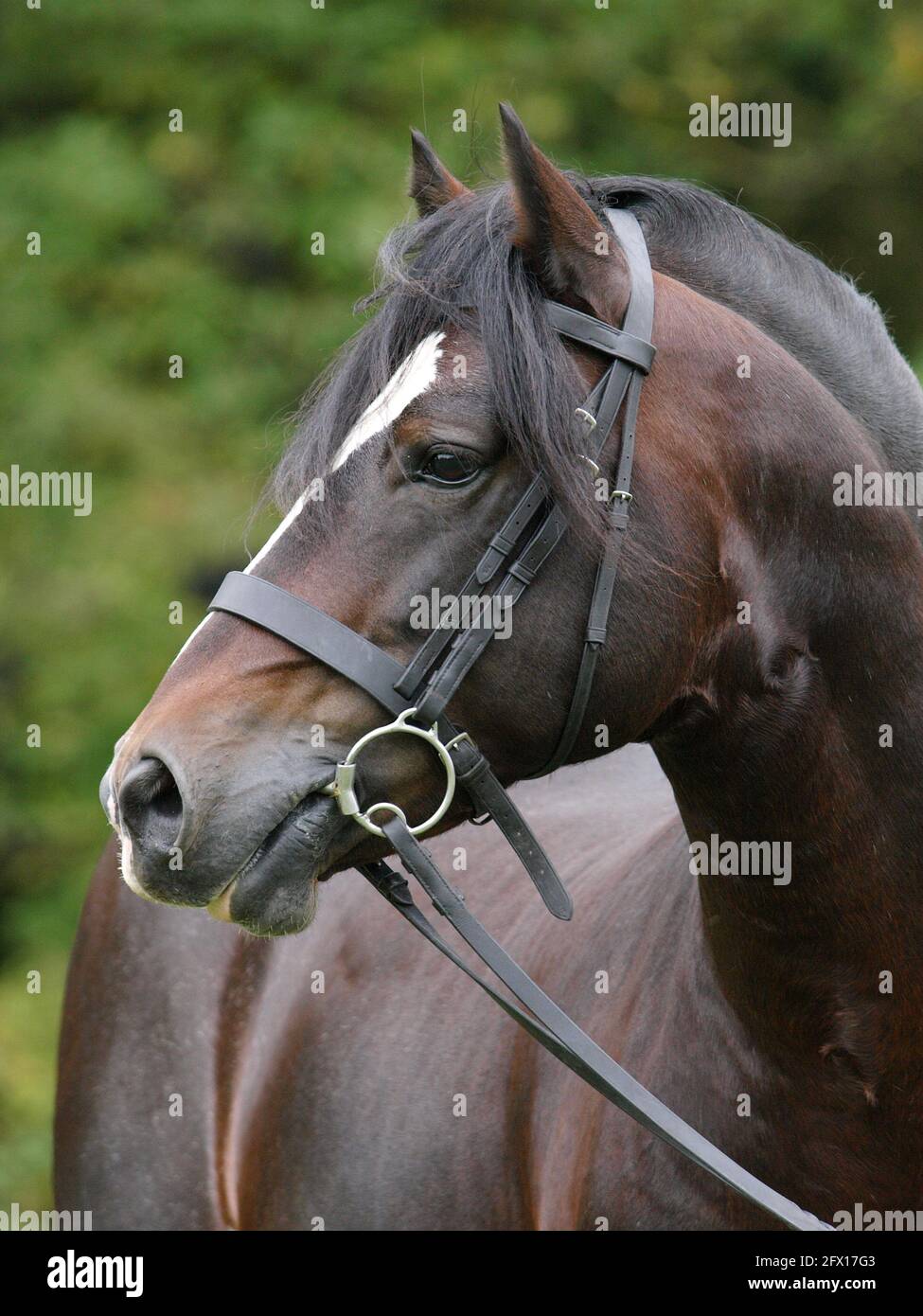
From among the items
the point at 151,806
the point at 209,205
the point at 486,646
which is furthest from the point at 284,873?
the point at 209,205

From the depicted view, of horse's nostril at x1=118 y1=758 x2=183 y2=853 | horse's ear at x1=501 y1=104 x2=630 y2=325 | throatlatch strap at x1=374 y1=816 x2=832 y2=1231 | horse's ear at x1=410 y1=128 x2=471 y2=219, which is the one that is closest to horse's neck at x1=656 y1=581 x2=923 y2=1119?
throatlatch strap at x1=374 y1=816 x2=832 y2=1231

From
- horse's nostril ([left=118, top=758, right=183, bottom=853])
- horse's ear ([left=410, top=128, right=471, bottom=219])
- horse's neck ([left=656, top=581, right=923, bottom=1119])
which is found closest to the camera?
horse's nostril ([left=118, top=758, right=183, bottom=853])

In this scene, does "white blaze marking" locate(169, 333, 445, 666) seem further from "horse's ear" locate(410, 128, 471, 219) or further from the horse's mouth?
"horse's ear" locate(410, 128, 471, 219)

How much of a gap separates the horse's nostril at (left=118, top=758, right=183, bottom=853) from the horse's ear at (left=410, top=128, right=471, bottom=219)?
1.14 m

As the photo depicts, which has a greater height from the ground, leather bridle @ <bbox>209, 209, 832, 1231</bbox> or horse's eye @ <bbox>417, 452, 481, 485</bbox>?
horse's eye @ <bbox>417, 452, 481, 485</bbox>

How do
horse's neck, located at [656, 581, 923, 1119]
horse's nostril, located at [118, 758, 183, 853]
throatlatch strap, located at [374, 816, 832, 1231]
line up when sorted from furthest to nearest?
horse's neck, located at [656, 581, 923, 1119] → throatlatch strap, located at [374, 816, 832, 1231] → horse's nostril, located at [118, 758, 183, 853]

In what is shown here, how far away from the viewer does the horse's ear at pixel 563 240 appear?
2.15 meters

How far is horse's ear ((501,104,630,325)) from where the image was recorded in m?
2.15

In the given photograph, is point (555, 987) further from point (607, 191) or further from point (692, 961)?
point (607, 191)

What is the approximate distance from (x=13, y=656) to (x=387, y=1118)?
628cm

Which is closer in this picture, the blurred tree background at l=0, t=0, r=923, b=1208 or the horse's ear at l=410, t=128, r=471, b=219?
the horse's ear at l=410, t=128, r=471, b=219

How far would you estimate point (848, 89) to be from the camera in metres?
8.79

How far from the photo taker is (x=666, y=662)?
2217 mm

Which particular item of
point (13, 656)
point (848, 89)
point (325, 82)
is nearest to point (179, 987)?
point (13, 656)
